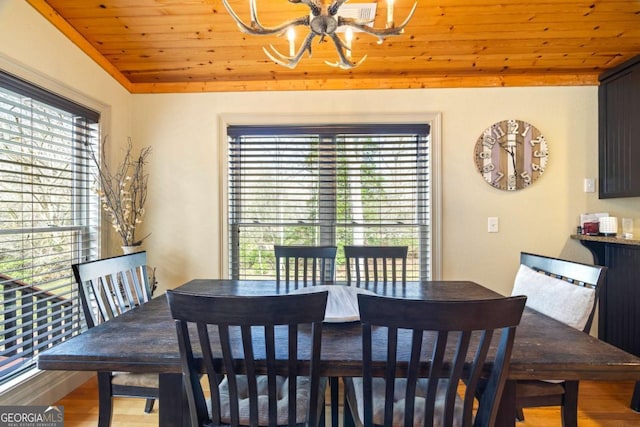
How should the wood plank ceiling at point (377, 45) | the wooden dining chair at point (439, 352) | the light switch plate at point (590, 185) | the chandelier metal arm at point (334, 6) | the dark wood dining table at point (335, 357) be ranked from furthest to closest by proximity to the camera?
the light switch plate at point (590, 185) → the wood plank ceiling at point (377, 45) → the chandelier metal arm at point (334, 6) → the dark wood dining table at point (335, 357) → the wooden dining chair at point (439, 352)

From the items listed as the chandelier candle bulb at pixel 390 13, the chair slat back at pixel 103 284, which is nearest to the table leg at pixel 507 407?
the chandelier candle bulb at pixel 390 13

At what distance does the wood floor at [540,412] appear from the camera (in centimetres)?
183

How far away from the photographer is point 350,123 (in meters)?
2.72

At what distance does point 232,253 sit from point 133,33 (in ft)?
6.13

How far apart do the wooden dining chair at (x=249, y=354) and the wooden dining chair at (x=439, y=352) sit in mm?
168

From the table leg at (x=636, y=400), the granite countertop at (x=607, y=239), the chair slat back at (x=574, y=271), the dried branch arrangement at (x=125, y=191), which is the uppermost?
the dried branch arrangement at (x=125, y=191)

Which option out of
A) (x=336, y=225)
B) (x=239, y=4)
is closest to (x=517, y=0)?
(x=239, y=4)

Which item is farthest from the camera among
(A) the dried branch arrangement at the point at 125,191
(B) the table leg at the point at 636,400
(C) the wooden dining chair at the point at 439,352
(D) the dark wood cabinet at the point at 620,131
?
(A) the dried branch arrangement at the point at 125,191

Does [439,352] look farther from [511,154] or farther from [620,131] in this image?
[620,131]

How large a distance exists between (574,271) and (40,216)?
10.3ft

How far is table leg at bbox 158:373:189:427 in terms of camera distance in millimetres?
1087

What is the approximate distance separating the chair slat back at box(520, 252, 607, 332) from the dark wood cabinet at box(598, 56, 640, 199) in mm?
1190

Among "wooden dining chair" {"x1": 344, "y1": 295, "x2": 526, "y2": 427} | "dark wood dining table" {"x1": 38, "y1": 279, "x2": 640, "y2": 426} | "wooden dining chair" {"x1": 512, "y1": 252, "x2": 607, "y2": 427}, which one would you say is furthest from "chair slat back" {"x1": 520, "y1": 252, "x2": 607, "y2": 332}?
"wooden dining chair" {"x1": 344, "y1": 295, "x2": 526, "y2": 427}

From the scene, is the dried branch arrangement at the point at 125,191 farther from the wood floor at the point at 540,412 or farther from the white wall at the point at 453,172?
the wood floor at the point at 540,412
